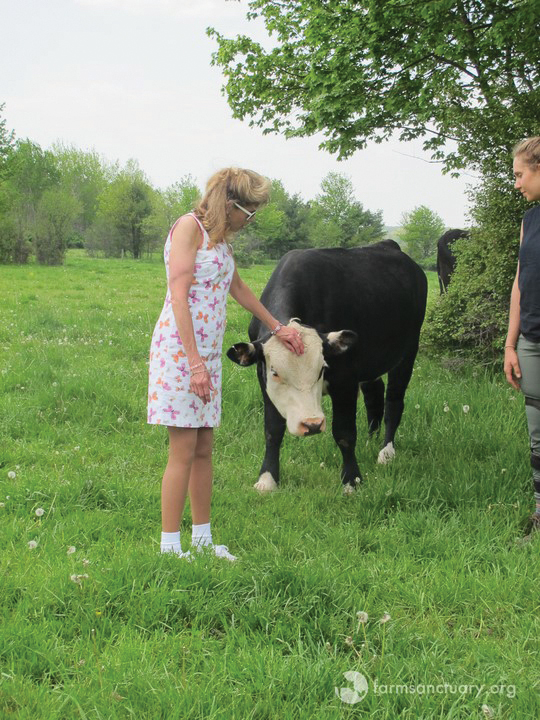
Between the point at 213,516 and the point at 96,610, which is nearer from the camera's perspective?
the point at 96,610

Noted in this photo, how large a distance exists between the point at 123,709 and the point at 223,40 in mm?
11337

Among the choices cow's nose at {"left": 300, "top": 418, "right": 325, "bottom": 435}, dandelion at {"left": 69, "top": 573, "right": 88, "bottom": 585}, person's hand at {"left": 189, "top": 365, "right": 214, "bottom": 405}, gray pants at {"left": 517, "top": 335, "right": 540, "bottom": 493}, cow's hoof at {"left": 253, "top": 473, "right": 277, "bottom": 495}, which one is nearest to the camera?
dandelion at {"left": 69, "top": 573, "right": 88, "bottom": 585}

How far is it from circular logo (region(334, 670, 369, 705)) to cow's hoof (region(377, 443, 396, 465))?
3.39 meters

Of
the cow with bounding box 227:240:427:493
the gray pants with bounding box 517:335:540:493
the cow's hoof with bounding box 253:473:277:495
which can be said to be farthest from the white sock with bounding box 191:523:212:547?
the gray pants with bounding box 517:335:540:493

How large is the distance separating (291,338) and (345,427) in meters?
1.16

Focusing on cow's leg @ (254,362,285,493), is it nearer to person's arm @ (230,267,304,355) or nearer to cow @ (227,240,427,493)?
cow @ (227,240,427,493)

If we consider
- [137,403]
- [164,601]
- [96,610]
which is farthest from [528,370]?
[137,403]

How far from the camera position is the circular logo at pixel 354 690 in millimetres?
2395

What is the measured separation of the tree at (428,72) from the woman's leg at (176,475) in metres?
5.04

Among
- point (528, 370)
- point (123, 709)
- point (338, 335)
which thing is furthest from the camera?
point (338, 335)

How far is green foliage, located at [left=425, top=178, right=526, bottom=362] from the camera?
735cm

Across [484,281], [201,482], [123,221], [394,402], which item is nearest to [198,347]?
[201,482]

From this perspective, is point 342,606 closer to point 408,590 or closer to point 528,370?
point 408,590

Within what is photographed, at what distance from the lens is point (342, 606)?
10.4ft
